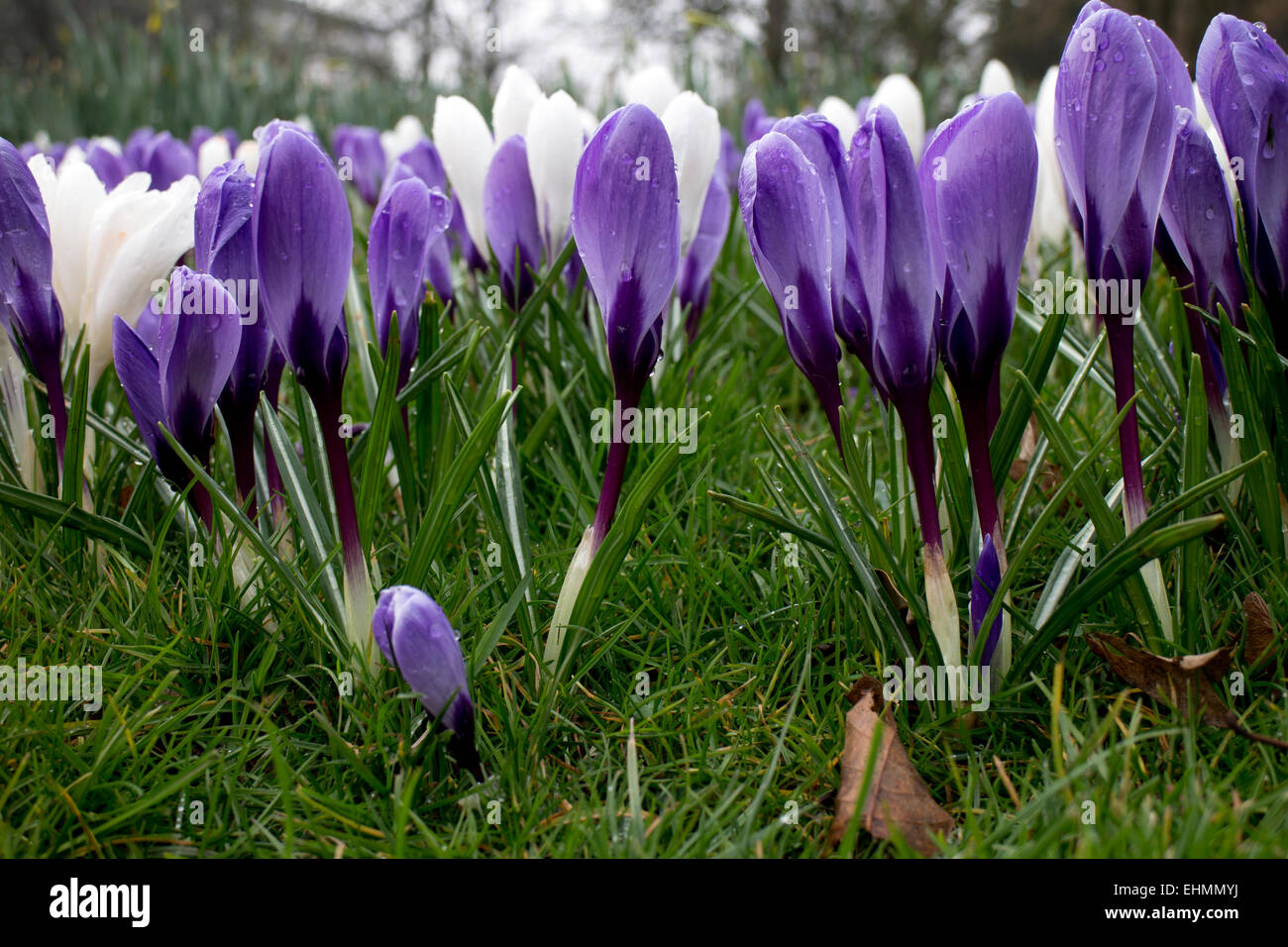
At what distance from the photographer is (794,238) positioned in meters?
1.19

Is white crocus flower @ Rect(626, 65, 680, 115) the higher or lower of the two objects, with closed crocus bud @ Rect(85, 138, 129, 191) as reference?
lower

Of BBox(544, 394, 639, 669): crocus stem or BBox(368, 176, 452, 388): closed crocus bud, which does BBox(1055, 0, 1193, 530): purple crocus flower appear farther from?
BBox(368, 176, 452, 388): closed crocus bud

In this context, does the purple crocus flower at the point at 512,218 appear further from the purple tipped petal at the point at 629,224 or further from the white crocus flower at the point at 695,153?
the purple tipped petal at the point at 629,224

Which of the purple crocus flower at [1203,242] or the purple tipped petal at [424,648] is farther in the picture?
the purple crocus flower at [1203,242]

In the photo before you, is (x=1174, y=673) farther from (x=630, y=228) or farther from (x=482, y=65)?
(x=482, y=65)

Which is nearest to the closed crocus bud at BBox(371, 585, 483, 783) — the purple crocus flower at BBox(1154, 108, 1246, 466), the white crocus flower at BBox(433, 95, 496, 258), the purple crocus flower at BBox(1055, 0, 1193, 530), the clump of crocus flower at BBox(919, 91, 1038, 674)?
the clump of crocus flower at BBox(919, 91, 1038, 674)

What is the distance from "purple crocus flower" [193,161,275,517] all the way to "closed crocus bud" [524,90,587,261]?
66 cm

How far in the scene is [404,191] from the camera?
1.45m

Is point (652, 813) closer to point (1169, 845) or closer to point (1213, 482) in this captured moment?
point (1169, 845)

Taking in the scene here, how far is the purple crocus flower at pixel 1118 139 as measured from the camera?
3.83 ft

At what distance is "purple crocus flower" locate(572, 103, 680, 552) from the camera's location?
1199mm

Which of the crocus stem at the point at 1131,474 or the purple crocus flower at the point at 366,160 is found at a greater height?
the purple crocus flower at the point at 366,160

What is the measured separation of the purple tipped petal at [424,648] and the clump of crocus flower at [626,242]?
0.21m

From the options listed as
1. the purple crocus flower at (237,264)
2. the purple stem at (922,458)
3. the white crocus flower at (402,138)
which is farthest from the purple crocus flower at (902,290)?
the white crocus flower at (402,138)
